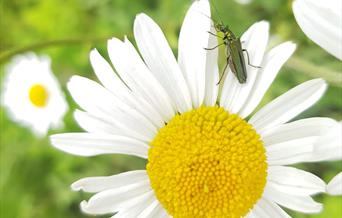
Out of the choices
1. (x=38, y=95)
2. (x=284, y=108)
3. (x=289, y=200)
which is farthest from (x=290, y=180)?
(x=38, y=95)

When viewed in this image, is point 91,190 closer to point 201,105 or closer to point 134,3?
point 201,105

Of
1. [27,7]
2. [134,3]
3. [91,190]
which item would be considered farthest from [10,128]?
[91,190]

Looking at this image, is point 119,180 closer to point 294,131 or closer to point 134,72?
point 134,72

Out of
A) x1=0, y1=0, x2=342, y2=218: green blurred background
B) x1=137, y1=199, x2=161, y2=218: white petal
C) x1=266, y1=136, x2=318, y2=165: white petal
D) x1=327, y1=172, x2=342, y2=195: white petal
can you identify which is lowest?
x1=327, y1=172, x2=342, y2=195: white petal

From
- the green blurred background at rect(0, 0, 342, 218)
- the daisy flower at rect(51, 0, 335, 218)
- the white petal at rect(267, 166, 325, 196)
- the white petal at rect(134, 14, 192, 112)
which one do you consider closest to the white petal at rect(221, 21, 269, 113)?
the daisy flower at rect(51, 0, 335, 218)

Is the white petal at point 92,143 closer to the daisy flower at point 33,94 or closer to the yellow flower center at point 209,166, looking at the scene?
the yellow flower center at point 209,166

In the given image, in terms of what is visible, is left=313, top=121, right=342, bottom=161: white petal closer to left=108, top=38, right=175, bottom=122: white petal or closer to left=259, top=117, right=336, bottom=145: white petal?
left=259, top=117, right=336, bottom=145: white petal

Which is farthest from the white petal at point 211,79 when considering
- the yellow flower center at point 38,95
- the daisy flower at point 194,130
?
the yellow flower center at point 38,95
